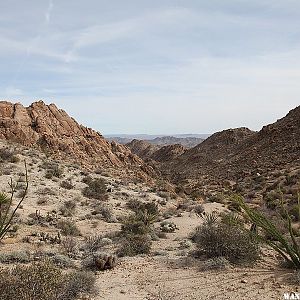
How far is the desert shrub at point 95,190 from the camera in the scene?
19.6m

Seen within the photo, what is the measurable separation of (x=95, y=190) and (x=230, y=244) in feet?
39.5

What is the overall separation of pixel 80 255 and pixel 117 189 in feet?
38.9

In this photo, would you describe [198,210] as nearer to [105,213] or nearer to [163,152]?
[105,213]

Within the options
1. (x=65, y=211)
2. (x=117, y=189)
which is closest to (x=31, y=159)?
(x=117, y=189)

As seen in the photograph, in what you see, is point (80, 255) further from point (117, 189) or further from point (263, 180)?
point (263, 180)

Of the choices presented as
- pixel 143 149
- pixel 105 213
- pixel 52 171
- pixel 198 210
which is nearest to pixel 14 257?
pixel 105 213

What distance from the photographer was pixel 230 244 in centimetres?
956

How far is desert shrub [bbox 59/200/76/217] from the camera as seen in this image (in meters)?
16.0

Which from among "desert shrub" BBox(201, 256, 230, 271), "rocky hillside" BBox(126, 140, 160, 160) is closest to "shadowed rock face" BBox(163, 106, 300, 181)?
"rocky hillside" BBox(126, 140, 160, 160)

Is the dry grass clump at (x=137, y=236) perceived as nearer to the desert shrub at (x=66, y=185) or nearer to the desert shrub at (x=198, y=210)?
the desert shrub at (x=198, y=210)

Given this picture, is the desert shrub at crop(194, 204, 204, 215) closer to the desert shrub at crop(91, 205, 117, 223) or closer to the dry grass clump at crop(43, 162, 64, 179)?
the desert shrub at crop(91, 205, 117, 223)

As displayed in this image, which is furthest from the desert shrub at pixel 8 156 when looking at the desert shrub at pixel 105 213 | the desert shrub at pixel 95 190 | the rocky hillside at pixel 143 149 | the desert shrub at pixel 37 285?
the rocky hillside at pixel 143 149

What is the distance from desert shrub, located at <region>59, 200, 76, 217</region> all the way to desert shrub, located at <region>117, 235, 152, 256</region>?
4.73 m

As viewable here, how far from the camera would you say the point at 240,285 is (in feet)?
26.0
